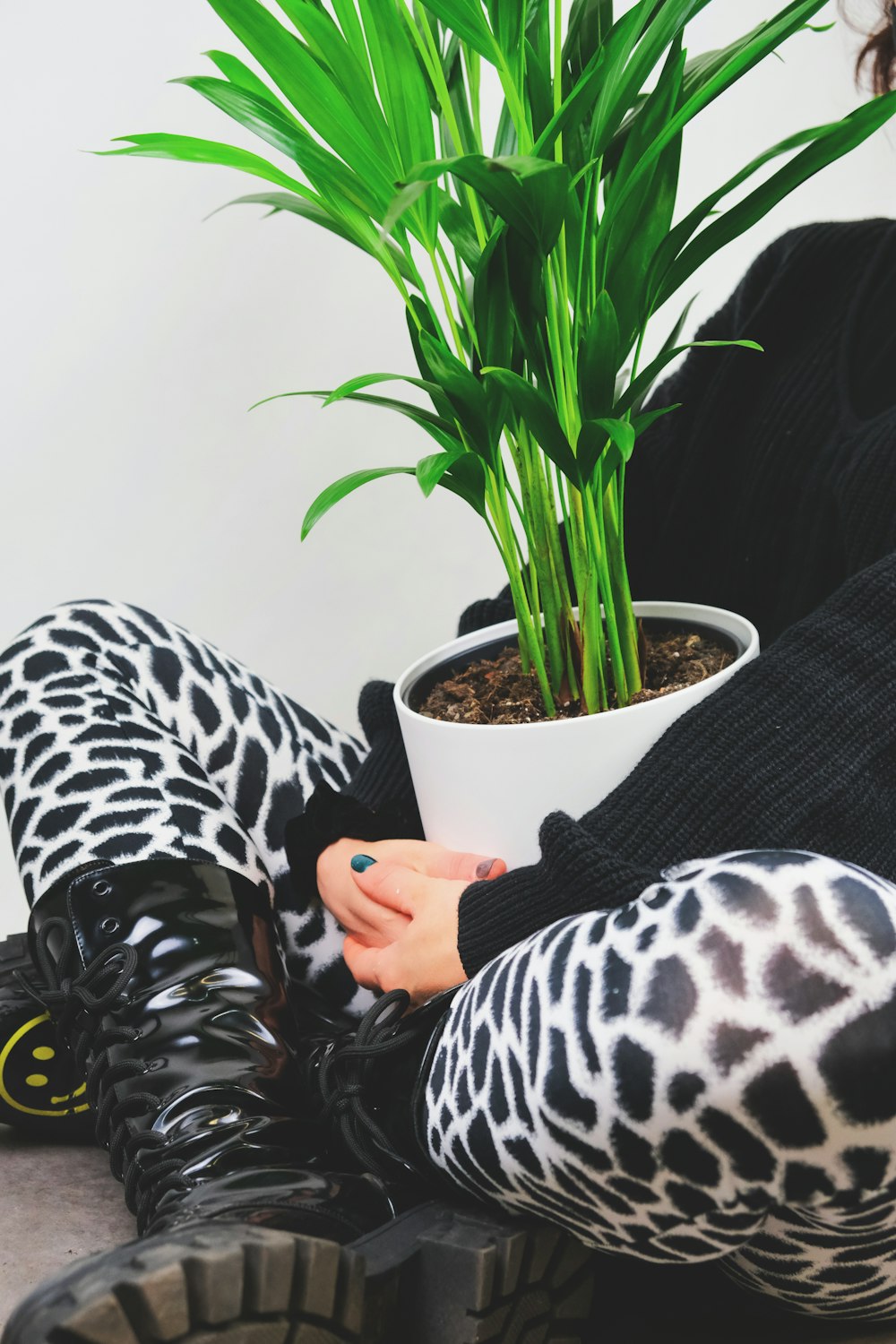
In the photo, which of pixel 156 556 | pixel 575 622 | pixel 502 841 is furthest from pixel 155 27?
pixel 502 841

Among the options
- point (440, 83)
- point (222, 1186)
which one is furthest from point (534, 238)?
point (222, 1186)

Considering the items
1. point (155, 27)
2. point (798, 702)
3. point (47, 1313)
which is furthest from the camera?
point (155, 27)

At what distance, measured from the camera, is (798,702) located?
2.16ft

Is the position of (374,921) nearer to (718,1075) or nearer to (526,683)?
(526,683)

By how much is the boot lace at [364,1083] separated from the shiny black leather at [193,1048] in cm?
2

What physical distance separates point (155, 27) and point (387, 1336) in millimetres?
1320

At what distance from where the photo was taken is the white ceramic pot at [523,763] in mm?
661

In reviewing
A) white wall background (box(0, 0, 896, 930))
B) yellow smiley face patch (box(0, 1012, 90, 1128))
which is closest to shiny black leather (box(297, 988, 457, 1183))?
yellow smiley face patch (box(0, 1012, 90, 1128))

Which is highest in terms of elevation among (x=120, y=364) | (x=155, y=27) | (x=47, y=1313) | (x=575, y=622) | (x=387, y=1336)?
(x=155, y=27)

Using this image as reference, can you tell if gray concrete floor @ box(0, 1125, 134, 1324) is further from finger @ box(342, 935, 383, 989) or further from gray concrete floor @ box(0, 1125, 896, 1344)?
finger @ box(342, 935, 383, 989)

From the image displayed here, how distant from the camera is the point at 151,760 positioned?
2.73ft

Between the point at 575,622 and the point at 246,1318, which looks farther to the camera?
the point at 575,622

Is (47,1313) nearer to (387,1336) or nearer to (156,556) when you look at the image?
(387,1336)

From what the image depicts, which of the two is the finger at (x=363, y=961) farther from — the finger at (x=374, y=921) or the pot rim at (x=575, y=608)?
the pot rim at (x=575, y=608)
